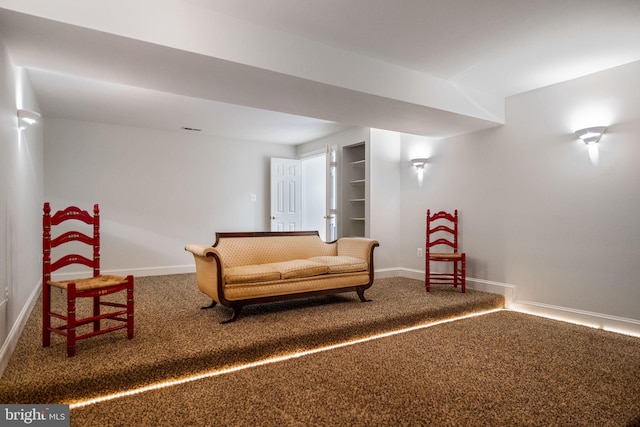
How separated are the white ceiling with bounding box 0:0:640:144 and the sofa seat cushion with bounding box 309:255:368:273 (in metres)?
1.53

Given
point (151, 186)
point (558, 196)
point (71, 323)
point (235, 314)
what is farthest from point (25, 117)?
point (558, 196)

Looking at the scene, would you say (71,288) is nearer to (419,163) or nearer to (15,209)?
(15,209)

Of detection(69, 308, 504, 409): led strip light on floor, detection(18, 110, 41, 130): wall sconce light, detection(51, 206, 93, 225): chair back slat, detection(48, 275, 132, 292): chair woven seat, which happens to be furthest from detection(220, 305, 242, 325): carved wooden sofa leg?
detection(18, 110, 41, 130): wall sconce light

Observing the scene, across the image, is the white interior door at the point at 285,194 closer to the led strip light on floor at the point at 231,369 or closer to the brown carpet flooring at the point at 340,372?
the brown carpet flooring at the point at 340,372

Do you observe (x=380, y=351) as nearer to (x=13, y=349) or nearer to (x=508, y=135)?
(x=13, y=349)

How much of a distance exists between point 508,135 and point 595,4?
6.04ft

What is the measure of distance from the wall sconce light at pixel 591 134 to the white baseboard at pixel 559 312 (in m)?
1.62

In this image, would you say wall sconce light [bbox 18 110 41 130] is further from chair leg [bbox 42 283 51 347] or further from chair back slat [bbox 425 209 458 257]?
chair back slat [bbox 425 209 458 257]

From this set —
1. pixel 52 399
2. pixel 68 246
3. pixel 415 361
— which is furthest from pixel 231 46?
pixel 68 246

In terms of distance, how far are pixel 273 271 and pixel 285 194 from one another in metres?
3.40

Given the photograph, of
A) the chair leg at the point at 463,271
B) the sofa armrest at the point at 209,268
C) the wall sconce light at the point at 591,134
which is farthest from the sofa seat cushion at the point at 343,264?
the wall sconce light at the point at 591,134

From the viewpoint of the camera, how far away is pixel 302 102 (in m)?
3.52

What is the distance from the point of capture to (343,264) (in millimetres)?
3873

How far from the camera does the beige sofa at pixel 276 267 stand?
323 centimetres
